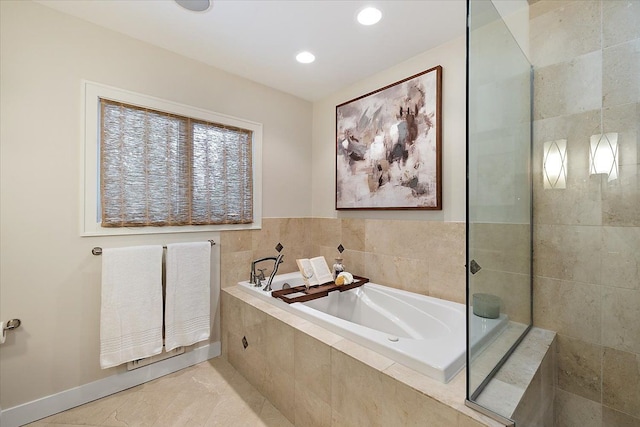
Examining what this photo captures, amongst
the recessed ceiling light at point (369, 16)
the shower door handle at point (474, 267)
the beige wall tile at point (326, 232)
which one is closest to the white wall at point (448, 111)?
the beige wall tile at point (326, 232)

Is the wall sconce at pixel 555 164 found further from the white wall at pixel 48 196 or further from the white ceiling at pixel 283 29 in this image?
the white wall at pixel 48 196

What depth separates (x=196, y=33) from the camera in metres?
1.95

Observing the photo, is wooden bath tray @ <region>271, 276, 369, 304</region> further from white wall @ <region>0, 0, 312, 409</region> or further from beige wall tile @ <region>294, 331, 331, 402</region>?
white wall @ <region>0, 0, 312, 409</region>

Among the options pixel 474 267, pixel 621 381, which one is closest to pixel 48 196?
pixel 474 267

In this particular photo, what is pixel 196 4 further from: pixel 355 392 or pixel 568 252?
pixel 568 252

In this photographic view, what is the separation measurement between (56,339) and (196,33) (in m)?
2.25

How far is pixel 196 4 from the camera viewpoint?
167 centimetres

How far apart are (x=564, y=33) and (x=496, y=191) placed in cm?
116

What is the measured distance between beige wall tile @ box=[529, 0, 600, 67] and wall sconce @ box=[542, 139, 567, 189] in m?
0.50

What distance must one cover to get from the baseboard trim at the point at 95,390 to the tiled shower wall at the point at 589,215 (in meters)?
2.56

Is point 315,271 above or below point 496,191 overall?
below

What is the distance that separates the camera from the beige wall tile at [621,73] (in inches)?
53.5

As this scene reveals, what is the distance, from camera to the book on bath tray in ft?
7.80

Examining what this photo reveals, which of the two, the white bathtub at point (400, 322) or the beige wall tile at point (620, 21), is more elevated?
the beige wall tile at point (620, 21)
